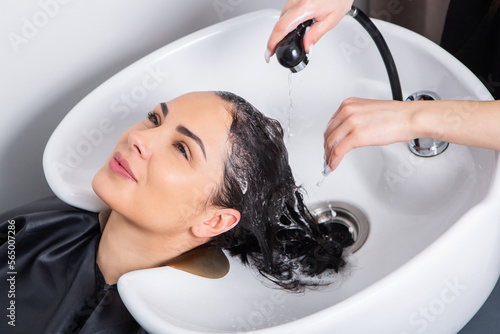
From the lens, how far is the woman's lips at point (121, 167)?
1207 mm

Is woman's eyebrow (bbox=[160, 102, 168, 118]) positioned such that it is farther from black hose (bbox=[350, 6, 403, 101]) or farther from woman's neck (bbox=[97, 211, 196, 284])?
black hose (bbox=[350, 6, 403, 101])

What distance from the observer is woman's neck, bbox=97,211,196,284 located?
1.31m

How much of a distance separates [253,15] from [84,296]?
842 millimetres

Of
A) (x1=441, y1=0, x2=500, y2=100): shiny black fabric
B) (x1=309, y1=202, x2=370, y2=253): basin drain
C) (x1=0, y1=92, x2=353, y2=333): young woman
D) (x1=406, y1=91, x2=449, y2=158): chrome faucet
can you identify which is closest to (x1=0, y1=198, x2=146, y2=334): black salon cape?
(x1=0, y1=92, x2=353, y2=333): young woman

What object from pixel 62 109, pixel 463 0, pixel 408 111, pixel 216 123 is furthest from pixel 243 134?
pixel 463 0

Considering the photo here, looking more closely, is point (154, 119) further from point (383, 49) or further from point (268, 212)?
point (383, 49)

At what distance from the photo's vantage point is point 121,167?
1225mm

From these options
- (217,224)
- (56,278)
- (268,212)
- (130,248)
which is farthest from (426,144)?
(56,278)

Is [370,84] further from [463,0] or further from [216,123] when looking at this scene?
[216,123]

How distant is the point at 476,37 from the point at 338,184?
601 millimetres

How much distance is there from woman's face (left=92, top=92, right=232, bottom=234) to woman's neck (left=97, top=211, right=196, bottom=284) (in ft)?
0.23

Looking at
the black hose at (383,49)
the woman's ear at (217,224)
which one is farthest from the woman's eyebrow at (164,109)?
the black hose at (383,49)

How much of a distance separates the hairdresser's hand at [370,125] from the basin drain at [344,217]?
336 mm

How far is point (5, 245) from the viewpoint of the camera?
4.65 ft
